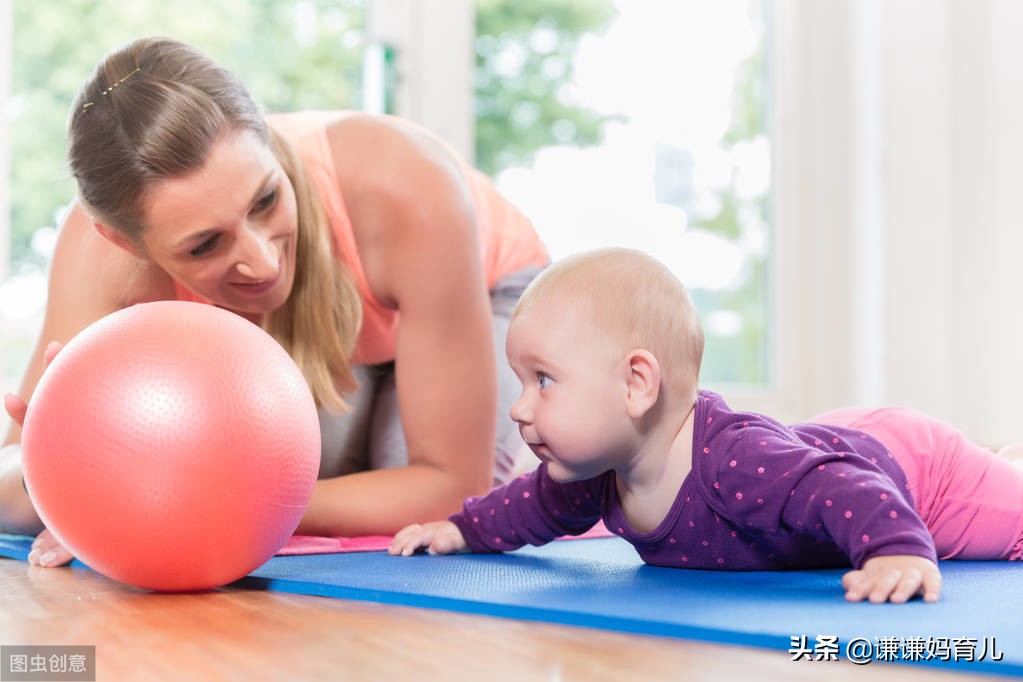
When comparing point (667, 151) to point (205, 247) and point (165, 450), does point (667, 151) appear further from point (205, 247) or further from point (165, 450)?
point (165, 450)

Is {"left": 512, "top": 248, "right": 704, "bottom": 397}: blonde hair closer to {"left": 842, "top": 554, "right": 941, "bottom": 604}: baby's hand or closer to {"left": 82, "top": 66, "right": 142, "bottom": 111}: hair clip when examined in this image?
{"left": 842, "top": 554, "right": 941, "bottom": 604}: baby's hand

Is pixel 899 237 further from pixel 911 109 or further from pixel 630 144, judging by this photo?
pixel 630 144

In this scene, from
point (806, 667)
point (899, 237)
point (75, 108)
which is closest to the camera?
point (806, 667)

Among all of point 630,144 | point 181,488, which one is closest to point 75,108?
point 181,488

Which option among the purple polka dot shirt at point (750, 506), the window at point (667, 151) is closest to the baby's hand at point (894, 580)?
the purple polka dot shirt at point (750, 506)

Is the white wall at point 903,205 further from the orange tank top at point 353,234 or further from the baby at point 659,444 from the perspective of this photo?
the baby at point 659,444

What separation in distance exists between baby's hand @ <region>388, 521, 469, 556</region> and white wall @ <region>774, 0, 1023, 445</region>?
7.19 ft

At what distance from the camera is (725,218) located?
357cm

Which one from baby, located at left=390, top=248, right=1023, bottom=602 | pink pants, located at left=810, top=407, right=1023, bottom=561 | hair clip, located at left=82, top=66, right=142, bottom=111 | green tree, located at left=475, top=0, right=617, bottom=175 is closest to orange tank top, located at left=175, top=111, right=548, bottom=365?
hair clip, located at left=82, top=66, right=142, bottom=111

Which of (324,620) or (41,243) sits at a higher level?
(41,243)

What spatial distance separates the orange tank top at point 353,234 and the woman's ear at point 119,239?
0.56ft

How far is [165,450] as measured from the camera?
1.13 m

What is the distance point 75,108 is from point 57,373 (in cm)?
44

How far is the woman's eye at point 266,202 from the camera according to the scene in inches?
59.2
